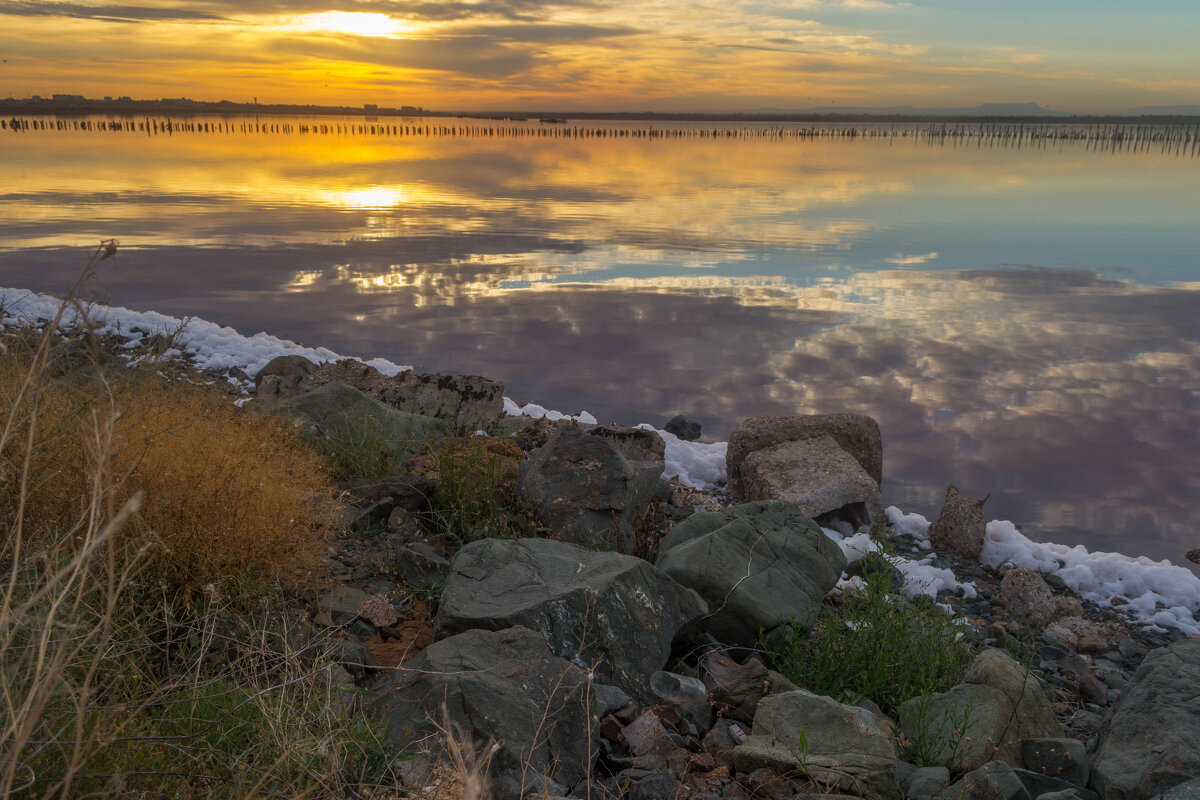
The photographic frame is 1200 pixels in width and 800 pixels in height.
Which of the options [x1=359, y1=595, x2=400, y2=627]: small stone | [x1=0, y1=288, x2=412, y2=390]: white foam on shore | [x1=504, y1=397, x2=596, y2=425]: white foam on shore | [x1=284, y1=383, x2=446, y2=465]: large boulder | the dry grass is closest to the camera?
the dry grass

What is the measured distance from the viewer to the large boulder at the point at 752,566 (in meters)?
5.31

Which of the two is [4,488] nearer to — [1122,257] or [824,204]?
[1122,257]

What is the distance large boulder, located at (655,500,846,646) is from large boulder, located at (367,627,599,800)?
5.45ft

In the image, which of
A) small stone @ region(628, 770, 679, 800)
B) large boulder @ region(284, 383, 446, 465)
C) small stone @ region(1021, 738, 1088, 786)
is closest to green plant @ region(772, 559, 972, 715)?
small stone @ region(1021, 738, 1088, 786)

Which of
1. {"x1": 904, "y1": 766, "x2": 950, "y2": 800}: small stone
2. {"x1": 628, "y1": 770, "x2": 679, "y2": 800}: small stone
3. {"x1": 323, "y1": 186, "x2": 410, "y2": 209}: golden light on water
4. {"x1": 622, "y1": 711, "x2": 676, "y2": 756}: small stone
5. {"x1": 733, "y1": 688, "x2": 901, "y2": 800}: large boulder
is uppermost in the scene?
{"x1": 323, "y1": 186, "x2": 410, "y2": 209}: golden light on water

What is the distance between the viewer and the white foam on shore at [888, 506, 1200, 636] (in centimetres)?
726

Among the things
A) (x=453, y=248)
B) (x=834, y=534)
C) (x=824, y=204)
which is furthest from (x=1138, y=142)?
(x=834, y=534)

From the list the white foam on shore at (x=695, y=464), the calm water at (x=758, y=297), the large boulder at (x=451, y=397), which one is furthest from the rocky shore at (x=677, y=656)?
the calm water at (x=758, y=297)

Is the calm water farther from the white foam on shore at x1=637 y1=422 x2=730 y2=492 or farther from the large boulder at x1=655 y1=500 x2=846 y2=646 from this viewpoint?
the large boulder at x1=655 y1=500 x2=846 y2=646

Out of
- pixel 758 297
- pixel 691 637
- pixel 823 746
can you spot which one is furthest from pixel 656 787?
pixel 758 297

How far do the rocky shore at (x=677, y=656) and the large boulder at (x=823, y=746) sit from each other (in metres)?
0.01

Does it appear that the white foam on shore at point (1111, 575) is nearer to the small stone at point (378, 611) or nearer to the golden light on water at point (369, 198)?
the small stone at point (378, 611)

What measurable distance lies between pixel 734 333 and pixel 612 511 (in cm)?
1038

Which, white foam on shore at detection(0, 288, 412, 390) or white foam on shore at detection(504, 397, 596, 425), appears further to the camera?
white foam on shore at detection(0, 288, 412, 390)
